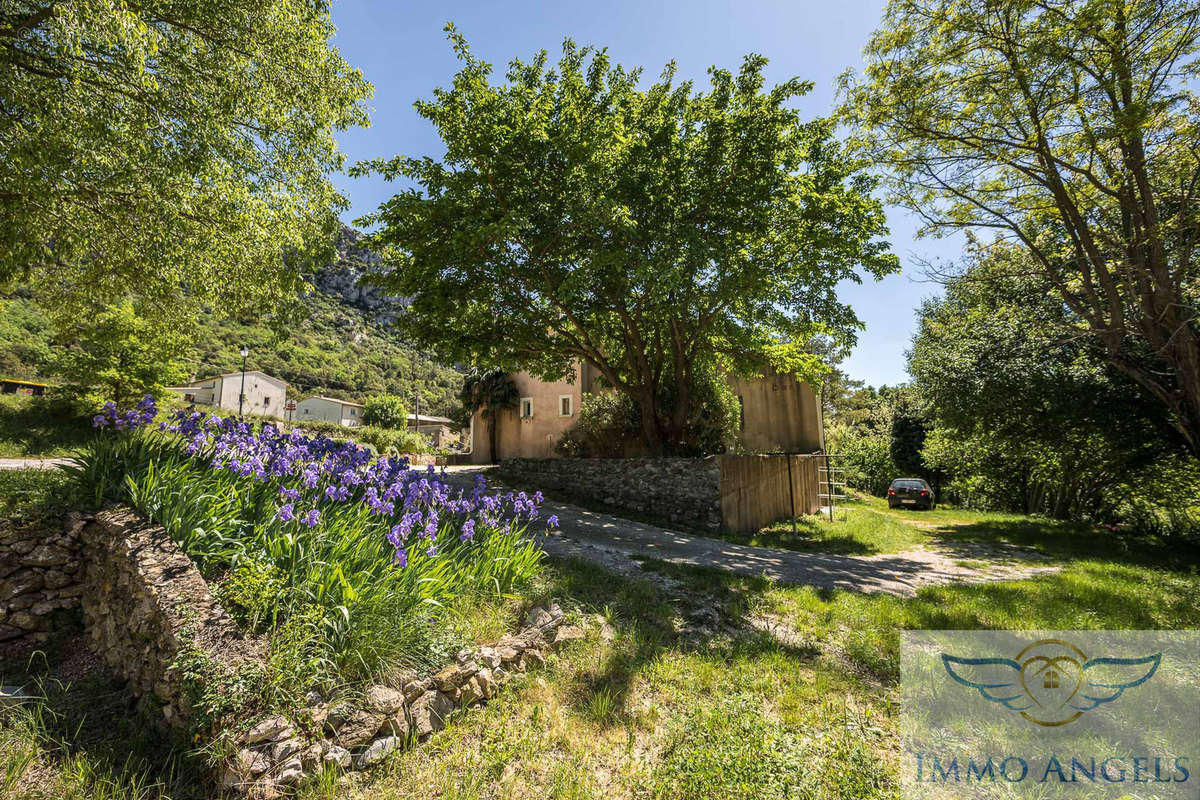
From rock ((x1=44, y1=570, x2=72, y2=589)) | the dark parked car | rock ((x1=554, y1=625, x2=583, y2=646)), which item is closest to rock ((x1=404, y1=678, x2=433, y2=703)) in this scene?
rock ((x1=554, y1=625, x2=583, y2=646))

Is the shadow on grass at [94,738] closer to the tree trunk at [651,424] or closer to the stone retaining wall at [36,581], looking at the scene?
the stone retaining wall at [36,581]

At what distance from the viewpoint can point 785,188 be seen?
33.2 feet

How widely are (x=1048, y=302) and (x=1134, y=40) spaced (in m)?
8.23

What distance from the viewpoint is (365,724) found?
104 inches

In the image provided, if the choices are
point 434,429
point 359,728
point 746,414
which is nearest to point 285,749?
point 359,728

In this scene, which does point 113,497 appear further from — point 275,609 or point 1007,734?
point 1007,734

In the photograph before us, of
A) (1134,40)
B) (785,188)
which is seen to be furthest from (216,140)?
(1134,40)

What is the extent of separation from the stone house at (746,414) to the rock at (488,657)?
1544 cm

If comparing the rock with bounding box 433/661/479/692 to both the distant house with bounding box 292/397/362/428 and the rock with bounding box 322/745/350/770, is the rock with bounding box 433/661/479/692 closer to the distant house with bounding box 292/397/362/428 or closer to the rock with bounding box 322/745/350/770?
the rock with bounding box 322/745/350/770

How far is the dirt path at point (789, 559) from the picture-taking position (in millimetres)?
6617

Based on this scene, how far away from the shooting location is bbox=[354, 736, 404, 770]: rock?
2.54 m

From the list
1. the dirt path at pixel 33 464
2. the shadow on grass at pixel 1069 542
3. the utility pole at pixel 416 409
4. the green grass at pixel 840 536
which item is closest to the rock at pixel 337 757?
the dirt path at pixel 33 464

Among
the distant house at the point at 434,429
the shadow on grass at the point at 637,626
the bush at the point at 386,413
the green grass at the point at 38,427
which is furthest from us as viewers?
the bush at the point at 386,413

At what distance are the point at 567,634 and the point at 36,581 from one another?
4.64 m
